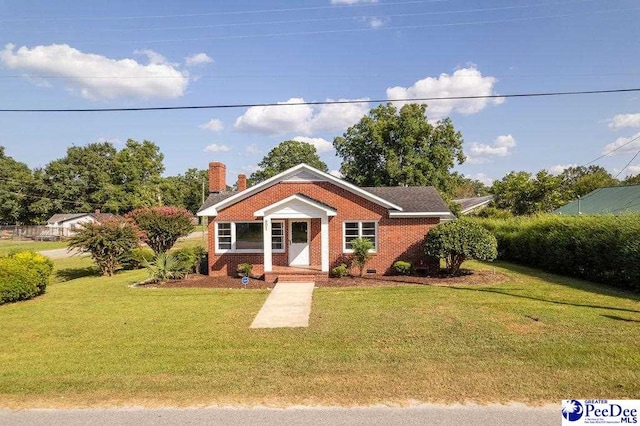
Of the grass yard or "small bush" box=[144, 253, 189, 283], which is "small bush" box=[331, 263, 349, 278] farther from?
"small bush" box=[144, 253, 189, 283]

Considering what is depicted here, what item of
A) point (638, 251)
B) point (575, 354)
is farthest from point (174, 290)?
point (638, 251)

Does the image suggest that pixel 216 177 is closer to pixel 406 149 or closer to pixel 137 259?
pixel 137 259

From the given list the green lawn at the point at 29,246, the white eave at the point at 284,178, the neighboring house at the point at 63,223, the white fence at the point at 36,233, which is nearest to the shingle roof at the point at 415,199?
the white eave at the point at 284,178

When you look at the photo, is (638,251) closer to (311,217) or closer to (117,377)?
(311,217)

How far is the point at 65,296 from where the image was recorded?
506 inches

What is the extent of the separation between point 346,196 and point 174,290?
8008 mm

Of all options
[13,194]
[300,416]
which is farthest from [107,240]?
[13,194]

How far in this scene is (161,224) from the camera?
17906 mm

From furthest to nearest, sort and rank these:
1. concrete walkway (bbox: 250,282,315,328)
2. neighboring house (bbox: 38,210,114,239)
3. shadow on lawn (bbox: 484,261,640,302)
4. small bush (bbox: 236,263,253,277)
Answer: neighboring house (bbox: 38,210,114,239) → small bush (bbox: 236,263,253,277) → shadow on lawn (bbox: 484,261,640,302) → concrete walkway (bbox: 250,282,315,328)

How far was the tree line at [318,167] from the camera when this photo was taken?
38.8 metres

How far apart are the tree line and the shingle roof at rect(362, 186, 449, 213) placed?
17569mm

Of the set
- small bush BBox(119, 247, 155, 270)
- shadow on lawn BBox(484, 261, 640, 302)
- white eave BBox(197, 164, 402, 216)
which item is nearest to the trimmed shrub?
white eave BBox(197, 164, 402, 216)

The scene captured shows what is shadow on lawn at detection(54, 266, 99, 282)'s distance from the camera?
18.4 metres

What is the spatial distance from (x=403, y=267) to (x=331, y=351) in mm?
9656
